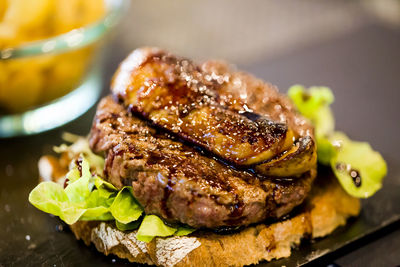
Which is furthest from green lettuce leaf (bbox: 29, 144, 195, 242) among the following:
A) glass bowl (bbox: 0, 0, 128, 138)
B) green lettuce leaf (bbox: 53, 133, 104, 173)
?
glass bowl (bbox: 0, 0, 128, 138)

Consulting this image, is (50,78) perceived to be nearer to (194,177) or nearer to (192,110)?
(192,110)

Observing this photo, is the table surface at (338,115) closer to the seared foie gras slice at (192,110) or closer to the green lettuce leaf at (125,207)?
the green lettuce leaf at (125,207)

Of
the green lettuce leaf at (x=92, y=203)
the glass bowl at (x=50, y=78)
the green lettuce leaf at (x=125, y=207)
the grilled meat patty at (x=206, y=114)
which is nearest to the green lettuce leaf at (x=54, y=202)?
the green lettuce leaf at (x=92, y=203)

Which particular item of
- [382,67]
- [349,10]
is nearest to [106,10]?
[382,67]

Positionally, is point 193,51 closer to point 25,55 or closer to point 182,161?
point 25,55

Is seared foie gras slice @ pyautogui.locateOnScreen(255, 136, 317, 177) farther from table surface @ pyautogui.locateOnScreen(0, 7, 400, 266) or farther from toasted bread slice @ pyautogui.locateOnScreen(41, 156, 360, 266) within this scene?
table surface @ pyautogui.locateOnScreen(0, 7, 400, 266)
